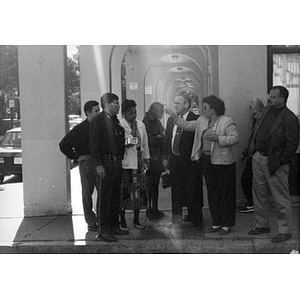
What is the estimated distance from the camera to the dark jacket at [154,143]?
823 centimetres

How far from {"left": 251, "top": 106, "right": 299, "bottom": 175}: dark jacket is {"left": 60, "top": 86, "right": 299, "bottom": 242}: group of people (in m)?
0.01

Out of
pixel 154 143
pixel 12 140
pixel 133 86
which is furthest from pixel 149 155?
pixel 133 86

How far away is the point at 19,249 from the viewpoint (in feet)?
22.9

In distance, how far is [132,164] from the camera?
7527 mm

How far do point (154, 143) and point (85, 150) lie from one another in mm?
1118

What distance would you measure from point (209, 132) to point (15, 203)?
4.73m

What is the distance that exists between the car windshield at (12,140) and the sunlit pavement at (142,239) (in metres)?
3.63

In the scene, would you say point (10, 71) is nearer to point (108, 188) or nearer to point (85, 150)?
point (85, 150)

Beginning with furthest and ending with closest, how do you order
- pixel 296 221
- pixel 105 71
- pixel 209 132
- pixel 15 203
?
pixel 15 203, pixel 105 71, pixel 296 221, pixel 209 132

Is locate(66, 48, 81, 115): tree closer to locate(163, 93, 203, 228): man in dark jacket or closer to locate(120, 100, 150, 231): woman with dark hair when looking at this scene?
locate(120, 100, 150, 231): woman with dark hair

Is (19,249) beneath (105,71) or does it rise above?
beneath

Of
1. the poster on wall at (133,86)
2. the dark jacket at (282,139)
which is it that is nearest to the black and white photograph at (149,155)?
the dark jacket at (282,139)

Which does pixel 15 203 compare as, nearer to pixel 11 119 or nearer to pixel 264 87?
pixel 11 119

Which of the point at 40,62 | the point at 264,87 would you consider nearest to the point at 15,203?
the point at 40,62
